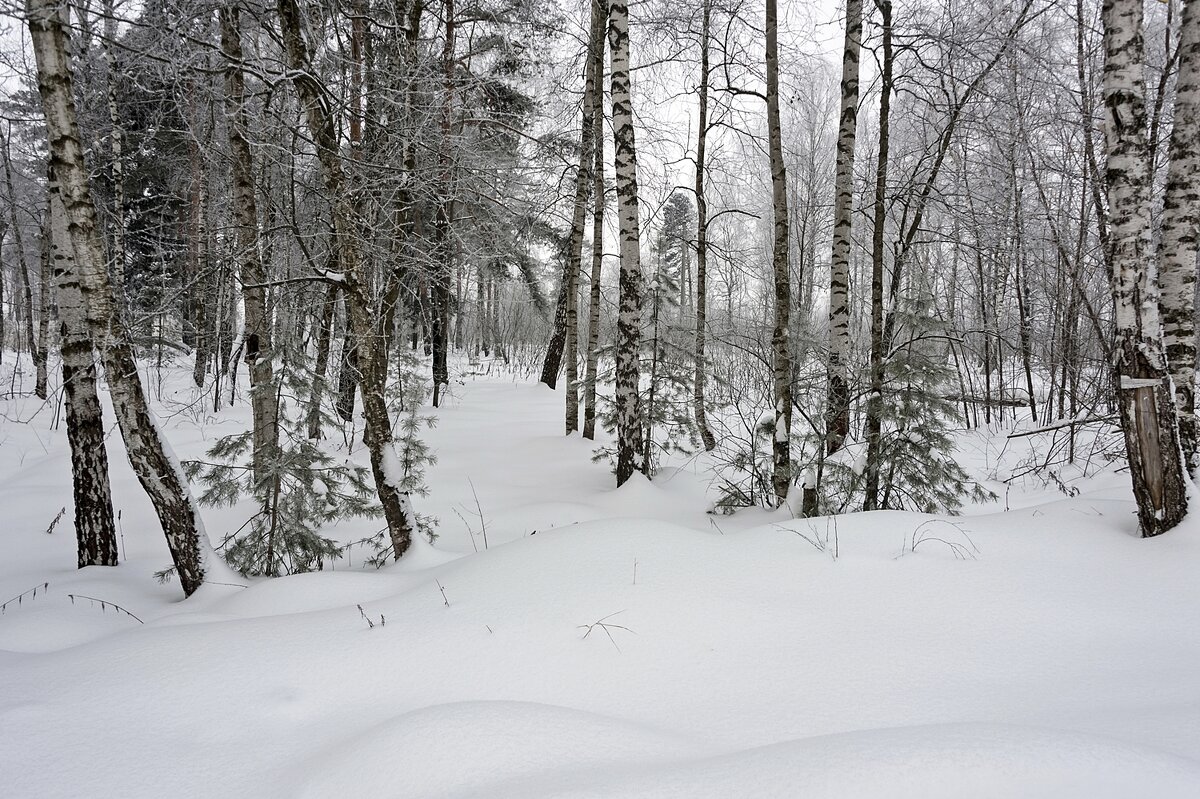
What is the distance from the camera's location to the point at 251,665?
2.45m

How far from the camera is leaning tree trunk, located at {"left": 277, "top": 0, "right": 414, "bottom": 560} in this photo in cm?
384

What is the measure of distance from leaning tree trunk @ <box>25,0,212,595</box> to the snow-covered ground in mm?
734

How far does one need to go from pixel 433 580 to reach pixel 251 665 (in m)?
1.15

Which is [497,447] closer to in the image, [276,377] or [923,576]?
[276,377]

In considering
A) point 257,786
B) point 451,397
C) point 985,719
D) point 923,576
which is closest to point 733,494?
point 923,576

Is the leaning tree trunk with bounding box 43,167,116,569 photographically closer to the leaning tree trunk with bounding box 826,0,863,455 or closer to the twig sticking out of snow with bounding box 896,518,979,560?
the twig sticking out of snow with bounding box 896,518,979,560

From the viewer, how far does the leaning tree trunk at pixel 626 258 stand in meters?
5.78

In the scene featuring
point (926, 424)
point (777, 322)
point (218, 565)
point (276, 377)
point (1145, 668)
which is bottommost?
point (218, 565)

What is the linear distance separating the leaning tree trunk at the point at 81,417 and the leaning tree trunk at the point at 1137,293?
686 cm

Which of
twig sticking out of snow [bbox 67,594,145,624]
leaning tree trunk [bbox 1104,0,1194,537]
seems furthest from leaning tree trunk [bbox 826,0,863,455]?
twig sticking out of snow [bbox 67,594,145,624]

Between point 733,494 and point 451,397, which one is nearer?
point 733,494

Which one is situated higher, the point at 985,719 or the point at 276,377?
the point at 276,377

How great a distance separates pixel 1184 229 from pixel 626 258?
4.48 meters

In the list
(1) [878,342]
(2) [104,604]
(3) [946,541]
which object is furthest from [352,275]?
(1) [878,342]
